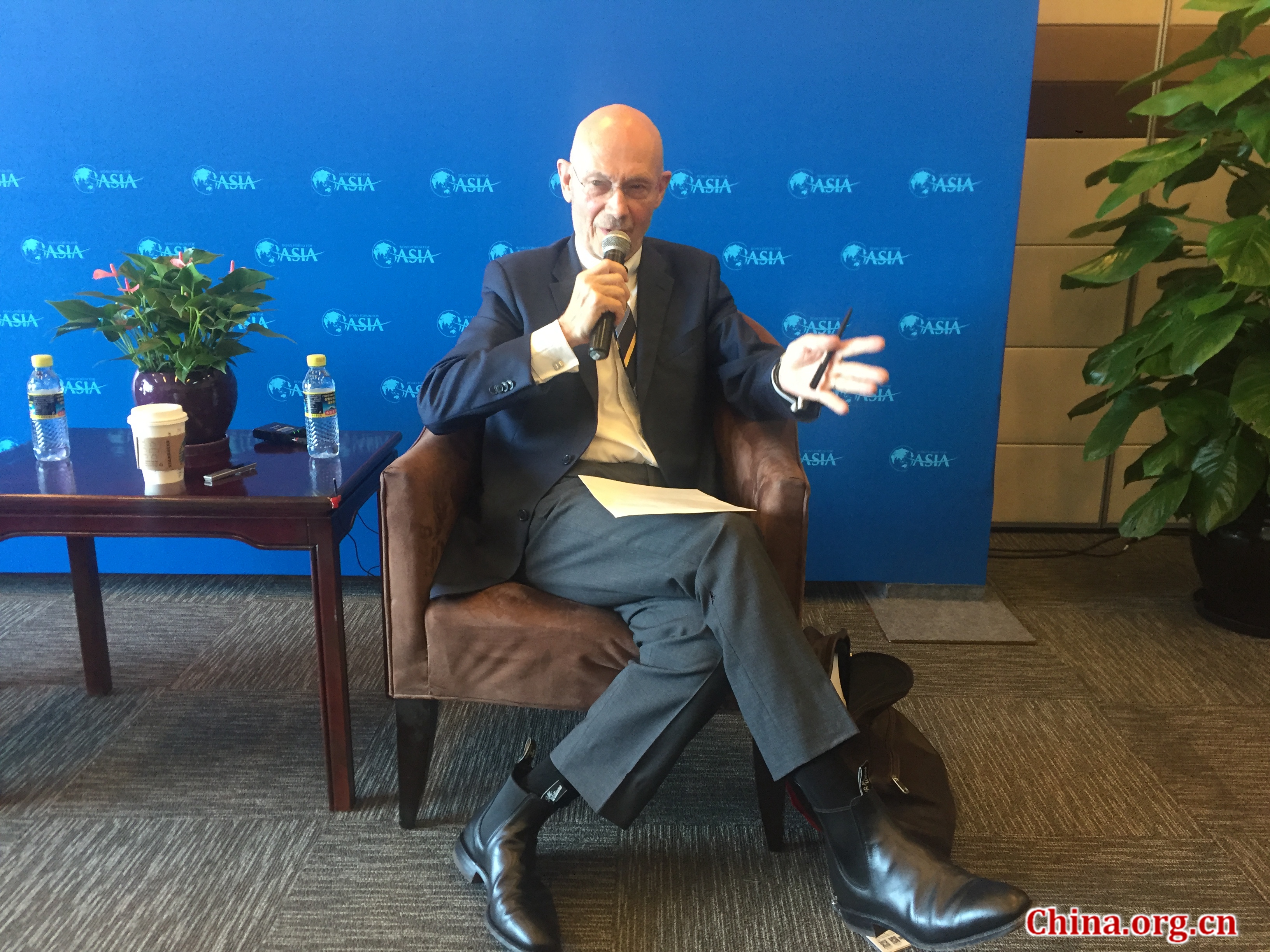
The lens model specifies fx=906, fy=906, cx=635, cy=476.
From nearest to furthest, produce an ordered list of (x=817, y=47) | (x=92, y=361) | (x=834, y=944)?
1. (x=834, y=944)
2. (x=817, y=47)
3. (x=92, y=361)

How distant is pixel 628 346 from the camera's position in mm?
1844

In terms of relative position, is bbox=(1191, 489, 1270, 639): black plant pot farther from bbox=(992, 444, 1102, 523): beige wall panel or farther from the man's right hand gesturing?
the man's right hand gesturing

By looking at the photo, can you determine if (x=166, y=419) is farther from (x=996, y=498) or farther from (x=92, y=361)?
(x=996, y=498)

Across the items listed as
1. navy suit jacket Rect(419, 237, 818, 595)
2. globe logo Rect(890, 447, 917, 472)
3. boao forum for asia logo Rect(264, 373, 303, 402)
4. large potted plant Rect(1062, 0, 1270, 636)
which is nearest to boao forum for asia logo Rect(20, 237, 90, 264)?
boao forum for asia logo Rect(264, 373, 303, 402)

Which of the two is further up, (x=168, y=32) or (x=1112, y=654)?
(x=168, y=32)

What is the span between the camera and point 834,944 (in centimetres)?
143

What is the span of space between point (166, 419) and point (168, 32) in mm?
1429

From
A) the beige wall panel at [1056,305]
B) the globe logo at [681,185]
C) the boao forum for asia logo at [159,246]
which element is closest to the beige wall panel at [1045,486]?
the beige wall panel at [1056,305]

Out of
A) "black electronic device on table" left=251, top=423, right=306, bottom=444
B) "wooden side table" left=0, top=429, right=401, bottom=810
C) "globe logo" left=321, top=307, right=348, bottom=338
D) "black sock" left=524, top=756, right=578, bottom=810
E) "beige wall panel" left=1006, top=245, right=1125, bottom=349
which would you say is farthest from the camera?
"beige wall panel" left=1006, top=245, right=1125, bottom=349

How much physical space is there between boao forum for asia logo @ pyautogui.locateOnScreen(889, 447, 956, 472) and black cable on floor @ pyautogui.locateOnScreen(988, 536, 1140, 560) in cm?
63

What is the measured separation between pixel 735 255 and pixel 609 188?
3.12 feet

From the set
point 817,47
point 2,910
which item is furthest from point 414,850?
point 817,47

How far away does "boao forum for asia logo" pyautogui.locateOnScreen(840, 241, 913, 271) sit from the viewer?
2.58 meters

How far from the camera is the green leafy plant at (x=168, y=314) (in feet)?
5.96
